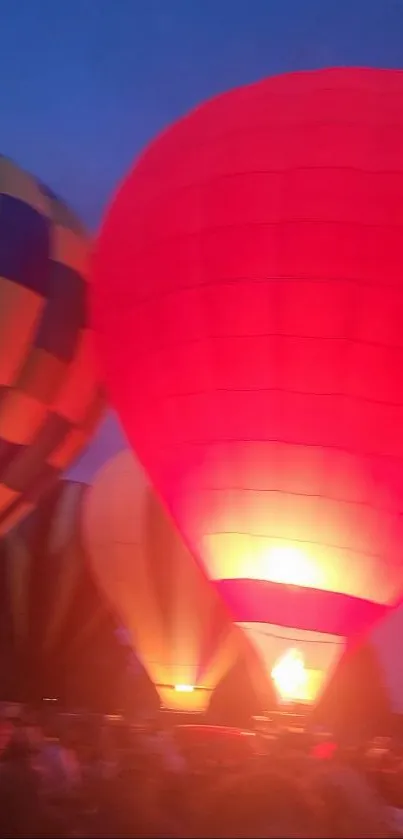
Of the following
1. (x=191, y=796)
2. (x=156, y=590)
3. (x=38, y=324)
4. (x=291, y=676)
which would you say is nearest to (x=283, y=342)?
(x=291, y=676)

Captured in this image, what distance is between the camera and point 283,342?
11.1ft

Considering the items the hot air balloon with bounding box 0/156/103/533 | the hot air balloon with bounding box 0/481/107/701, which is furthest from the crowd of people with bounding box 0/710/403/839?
the hot air balloon with bounding box 0/481/107/701

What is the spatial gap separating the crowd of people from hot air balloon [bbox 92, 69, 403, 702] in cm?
150

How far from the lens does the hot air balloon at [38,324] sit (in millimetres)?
4484

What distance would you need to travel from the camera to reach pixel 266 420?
3488mm

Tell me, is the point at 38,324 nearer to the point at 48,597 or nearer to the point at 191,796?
the point at 191,796

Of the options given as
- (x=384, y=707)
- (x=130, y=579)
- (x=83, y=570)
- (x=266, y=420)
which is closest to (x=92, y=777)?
(x=266, y=420)

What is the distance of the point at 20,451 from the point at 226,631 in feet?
8.38

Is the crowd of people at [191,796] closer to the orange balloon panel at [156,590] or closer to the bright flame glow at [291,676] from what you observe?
the bright flame glow at [291,676]

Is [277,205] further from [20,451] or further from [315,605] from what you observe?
[20,451]

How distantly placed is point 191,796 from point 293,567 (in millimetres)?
2069

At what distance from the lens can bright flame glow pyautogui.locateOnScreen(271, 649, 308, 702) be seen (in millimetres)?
3619

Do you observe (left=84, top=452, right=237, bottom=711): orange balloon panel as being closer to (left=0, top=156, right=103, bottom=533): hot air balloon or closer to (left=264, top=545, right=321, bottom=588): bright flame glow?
(left=0, top=156, right=103, bottom=533): hot air balloon

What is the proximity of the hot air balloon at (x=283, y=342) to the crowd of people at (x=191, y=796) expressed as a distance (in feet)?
Result: 4.91
